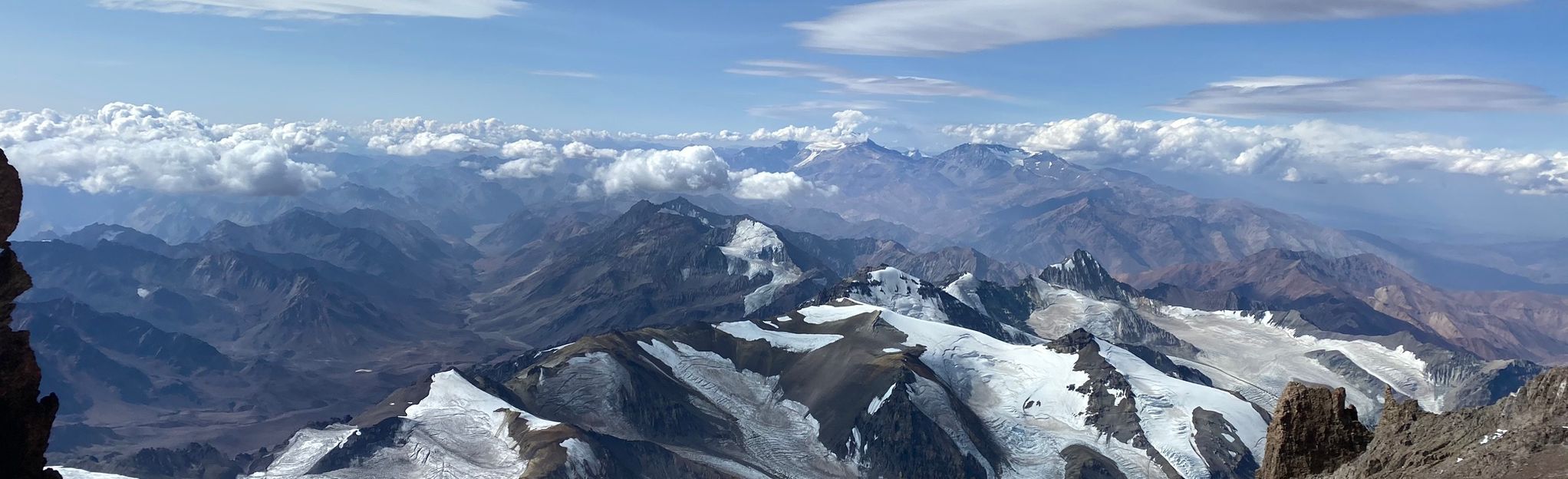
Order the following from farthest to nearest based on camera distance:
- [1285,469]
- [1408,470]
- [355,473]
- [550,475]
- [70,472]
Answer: [355,473] < [550,475] < [70,472] < [1285,469] < [1408,470]

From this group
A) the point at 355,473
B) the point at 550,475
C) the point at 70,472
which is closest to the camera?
the point at 70,472

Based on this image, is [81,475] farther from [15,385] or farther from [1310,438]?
[1310,438]

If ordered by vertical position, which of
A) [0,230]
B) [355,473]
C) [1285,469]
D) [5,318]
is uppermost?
[0,230]

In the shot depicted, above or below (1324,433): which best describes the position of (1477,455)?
above

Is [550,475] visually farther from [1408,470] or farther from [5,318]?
[1408,470]

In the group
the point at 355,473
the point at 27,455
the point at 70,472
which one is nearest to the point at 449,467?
the point at 355,473

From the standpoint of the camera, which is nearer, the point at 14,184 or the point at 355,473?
the point at 14,184

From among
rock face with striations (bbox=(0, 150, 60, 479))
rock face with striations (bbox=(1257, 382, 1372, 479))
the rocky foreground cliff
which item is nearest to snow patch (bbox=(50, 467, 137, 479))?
rock face with striations (bbox=(0, 150, 60, 479))
